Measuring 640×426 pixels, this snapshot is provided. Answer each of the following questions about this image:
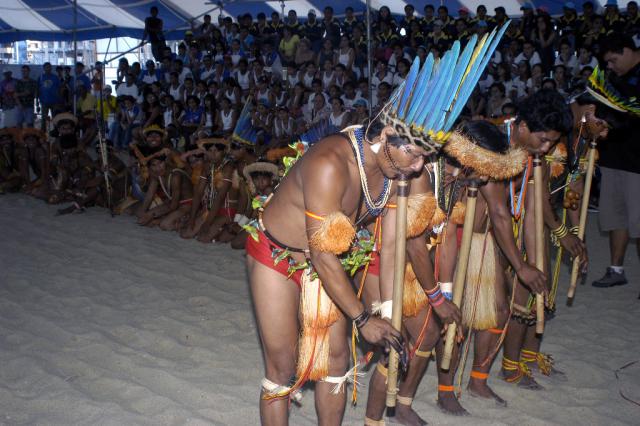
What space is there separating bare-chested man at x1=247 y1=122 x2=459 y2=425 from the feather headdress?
90.7 inches

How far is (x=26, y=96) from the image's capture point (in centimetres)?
1656

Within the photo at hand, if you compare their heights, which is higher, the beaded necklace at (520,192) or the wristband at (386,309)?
the beaded necklace at (520,192)

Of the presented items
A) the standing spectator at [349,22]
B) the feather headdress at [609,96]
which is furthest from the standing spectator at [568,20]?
the feather headdress at [609,96]

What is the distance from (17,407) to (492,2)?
11.4 m

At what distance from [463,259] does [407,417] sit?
3.33 ft

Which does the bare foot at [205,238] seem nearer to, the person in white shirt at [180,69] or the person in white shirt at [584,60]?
the person in white shirt at [584,60]

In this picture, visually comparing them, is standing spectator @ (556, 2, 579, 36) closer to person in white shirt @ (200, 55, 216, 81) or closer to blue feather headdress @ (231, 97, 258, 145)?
blue feather headdress @ (231, 97, 258, 145)

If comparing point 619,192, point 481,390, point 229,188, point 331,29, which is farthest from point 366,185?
point 331,29

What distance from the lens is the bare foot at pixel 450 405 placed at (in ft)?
13.3

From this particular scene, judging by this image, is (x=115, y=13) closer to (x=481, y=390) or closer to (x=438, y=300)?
(x=481, y=390)

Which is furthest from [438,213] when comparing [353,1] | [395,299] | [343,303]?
[353,1]

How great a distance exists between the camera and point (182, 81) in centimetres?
1456

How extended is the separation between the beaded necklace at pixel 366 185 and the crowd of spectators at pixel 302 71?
Answer: 5049 mm

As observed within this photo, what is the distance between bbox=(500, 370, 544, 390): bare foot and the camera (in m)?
4.42
